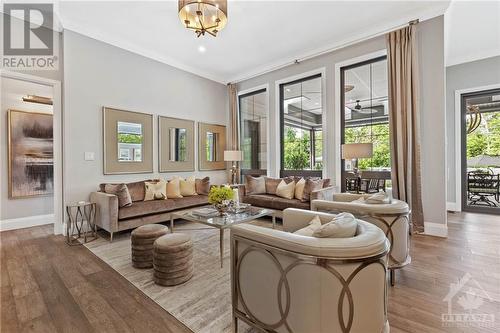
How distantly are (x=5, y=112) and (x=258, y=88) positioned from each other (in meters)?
5.04

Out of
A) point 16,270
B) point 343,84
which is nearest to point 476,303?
point 343,84

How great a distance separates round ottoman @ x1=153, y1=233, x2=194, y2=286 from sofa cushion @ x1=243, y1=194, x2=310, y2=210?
2178 millimetres

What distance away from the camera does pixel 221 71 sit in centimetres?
596

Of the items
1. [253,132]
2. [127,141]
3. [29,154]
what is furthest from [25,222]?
[253,132]

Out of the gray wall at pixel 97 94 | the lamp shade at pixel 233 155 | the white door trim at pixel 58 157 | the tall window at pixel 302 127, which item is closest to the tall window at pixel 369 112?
the tall window at pixel 302 127

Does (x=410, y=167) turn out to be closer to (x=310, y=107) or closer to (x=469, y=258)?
(x=469, y=258)

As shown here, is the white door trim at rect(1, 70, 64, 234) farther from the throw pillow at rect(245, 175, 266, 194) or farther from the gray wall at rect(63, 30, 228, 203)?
the throw pillow at rect(245, 175, 266, 194)

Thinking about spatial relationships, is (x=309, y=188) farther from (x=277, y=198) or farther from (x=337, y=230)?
(x=337, y=230)

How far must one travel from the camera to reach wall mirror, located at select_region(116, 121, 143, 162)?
14.6ft

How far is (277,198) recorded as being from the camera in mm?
4367

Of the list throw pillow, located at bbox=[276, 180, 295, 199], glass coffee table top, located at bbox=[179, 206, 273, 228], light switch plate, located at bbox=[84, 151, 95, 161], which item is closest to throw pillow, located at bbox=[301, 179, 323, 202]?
throw pillow, located at bbox=[276, 180, 295, 199]

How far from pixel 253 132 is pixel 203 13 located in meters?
3.61

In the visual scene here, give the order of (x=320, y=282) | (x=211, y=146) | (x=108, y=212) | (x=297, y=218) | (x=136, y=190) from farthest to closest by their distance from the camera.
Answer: (x=211, y=146) → (x=136, y=190) → (x=108, y=212) → (x=297, y=218) → (x=320, y=282)

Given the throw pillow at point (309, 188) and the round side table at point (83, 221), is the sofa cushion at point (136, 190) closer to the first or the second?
the round side table at point (83, 221)
